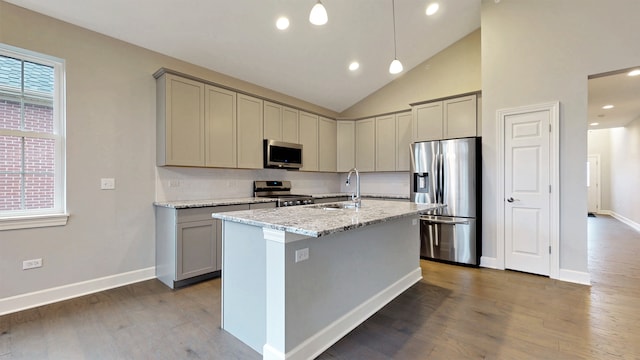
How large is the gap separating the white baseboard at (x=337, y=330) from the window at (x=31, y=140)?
2624 millimetres

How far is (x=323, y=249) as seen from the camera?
1.96 meters

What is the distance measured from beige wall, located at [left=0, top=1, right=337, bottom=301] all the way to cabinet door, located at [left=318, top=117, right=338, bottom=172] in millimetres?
2777

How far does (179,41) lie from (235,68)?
833 mm

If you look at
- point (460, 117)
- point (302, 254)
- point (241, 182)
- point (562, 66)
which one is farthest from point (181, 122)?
point (562, 66)

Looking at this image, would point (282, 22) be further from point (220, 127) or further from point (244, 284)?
point (244, 284)

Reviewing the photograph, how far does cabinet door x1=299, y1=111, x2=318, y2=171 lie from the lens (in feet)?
16.5

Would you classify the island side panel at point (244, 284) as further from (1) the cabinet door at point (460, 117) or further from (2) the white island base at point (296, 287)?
(1) the cabinet door at point (460, 117)

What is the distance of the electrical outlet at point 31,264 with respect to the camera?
2543 mm

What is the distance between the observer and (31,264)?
2.57 meters

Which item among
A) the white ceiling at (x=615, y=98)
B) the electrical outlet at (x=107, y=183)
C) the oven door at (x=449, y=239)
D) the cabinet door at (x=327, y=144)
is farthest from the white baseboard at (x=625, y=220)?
the electrical outlet at (x=107, y=183)

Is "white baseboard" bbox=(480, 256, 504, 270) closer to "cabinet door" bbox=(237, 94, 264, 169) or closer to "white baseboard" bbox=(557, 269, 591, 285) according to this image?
"white baseboard" bbox=(557, 269, 591, 285)

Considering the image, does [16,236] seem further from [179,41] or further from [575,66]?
[575,66]

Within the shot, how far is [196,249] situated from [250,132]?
5.97ft

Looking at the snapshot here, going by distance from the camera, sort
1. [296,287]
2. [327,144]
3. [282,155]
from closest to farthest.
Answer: [296,287] → [282,155] → [327,144]
